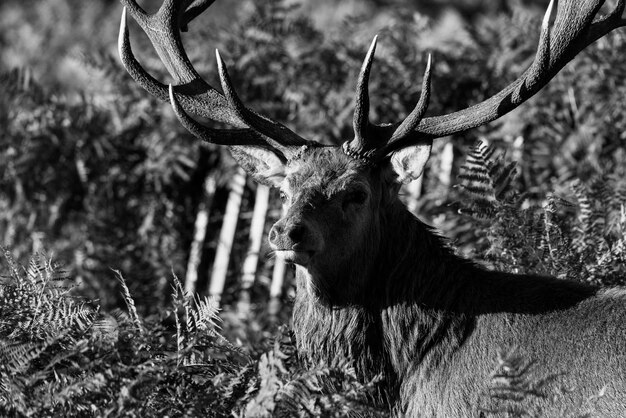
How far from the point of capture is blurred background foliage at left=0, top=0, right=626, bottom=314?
31.5 feet

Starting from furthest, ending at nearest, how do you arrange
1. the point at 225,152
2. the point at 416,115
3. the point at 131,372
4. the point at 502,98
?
the point at 225,152 → the point at 502,98 → the point at 416,115 → the point at 131,372

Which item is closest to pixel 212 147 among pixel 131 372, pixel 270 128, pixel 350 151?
pixel 270 128

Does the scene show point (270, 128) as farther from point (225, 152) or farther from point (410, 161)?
point (225, 152)

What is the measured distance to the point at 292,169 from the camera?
5969mm

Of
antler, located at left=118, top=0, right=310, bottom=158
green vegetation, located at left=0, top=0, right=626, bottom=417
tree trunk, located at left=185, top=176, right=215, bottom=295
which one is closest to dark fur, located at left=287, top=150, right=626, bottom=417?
antler, located at left=118, top=0, right=310, bottom=158

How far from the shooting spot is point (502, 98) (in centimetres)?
572

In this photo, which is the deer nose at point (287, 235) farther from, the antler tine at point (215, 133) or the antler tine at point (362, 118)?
the antler tine at point (215, 133)

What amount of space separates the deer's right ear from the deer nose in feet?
3.43

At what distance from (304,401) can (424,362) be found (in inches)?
41.8

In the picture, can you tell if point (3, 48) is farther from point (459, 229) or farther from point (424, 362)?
point (424, 362)

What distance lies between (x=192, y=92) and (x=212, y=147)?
4022 mm

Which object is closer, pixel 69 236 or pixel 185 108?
pixel 185 108

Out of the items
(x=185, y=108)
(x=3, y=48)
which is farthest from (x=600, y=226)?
(x=3, y=48)

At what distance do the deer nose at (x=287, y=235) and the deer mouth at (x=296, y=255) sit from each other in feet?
0.11
